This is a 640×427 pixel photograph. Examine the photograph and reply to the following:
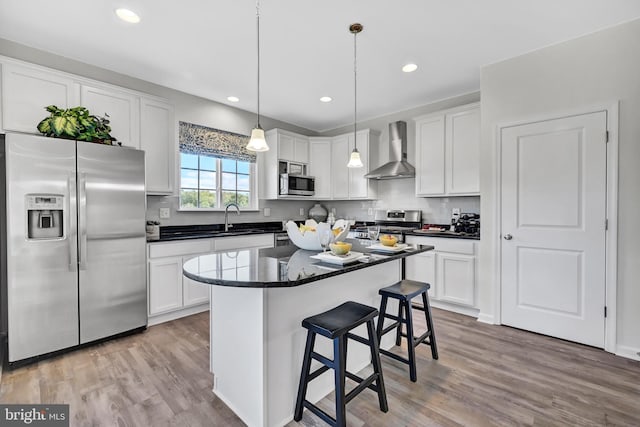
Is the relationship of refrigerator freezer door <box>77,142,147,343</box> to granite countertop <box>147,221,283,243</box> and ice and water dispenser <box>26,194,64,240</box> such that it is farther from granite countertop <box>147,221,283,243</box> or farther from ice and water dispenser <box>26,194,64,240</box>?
granite countertop <box>147,221,283,243</box>

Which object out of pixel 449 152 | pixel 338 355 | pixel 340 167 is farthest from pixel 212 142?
pixel 338 355

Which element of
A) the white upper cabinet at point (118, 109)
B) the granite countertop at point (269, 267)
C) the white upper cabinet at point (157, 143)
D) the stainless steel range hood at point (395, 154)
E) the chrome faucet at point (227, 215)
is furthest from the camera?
the stainless steel range hood at point (395, 154)

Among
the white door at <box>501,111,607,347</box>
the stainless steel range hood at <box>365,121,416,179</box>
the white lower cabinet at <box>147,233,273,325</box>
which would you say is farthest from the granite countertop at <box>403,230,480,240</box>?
the white lower cabinet at <box>147,233,273,325</box>

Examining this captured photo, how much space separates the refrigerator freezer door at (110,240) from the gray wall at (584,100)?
11.3 feet

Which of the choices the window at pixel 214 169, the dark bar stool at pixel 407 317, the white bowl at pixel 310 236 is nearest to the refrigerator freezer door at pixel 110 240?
the window at pixel 214 169

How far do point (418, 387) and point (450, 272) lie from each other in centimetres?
169

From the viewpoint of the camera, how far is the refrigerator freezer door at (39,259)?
7.09ft

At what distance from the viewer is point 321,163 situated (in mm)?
4914

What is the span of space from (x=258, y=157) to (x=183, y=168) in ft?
3.80

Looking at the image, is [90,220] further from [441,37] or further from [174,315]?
[441,37]

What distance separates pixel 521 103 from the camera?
9.28ft

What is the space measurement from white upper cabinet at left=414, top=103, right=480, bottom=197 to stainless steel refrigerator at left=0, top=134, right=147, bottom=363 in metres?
3.27

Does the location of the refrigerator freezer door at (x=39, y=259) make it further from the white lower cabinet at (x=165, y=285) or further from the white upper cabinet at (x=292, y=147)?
the white upper cabinet at (x=292, y=147)

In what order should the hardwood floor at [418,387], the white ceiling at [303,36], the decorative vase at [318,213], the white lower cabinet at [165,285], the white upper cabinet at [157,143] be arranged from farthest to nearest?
the decorative vase at [318,213], the white upper cabinet at [157,143], the white lower cabinet at [165,285], the white ceiling at [303,36], the hardwood floor at [418,387]
